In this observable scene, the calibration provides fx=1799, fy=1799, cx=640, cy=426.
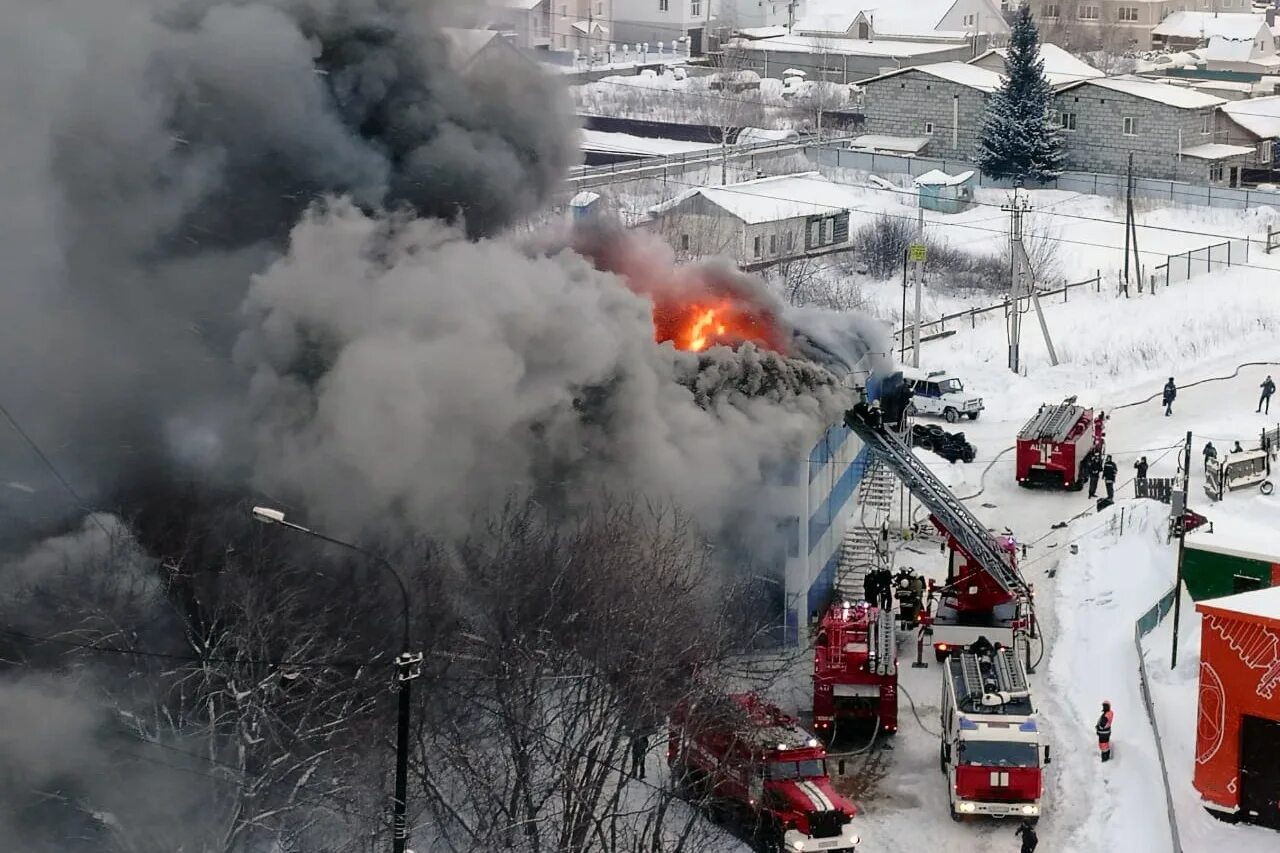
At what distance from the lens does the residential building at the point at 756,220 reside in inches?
2296

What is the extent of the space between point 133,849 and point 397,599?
5.54 metres

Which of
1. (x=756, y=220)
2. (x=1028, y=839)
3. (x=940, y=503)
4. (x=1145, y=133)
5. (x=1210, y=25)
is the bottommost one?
(x=1028, y=839)

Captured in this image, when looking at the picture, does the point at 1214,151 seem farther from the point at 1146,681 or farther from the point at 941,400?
the point at 1146,681

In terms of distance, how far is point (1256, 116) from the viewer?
247 ft

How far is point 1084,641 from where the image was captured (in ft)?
101

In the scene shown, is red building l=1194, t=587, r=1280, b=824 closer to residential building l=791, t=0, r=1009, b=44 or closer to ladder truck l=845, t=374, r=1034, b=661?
ladder truck l=845, t=374, r=1034, b=661

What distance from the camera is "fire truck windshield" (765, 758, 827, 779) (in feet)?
75.3

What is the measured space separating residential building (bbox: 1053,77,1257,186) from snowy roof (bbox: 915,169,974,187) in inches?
240

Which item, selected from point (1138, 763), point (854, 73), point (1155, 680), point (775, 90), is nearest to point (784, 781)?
point (1138, 763)

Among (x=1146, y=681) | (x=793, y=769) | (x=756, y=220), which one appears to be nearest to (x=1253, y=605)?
(x=1146, y=681)

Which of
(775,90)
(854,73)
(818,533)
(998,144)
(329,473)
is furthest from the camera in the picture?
(854,73)

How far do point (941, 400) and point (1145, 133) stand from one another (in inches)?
1251

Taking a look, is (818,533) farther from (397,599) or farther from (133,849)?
(133,849)

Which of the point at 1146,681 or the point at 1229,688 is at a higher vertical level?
the point at 1229,688
